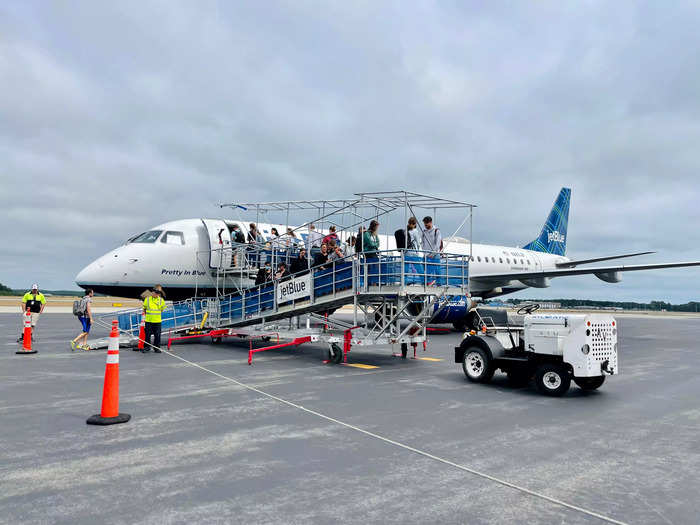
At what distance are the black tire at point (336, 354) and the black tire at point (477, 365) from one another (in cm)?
337

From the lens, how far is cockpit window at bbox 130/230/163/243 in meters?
17.4

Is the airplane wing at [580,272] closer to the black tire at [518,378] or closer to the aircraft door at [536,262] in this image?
the aircraft door at [536,262]

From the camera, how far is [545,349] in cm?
842

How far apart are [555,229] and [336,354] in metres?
30.8

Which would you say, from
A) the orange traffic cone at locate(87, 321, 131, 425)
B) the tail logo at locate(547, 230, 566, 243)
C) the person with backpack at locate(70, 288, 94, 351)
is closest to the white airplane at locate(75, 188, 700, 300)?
the person with backpack at locate(70, 288, 94, 351)

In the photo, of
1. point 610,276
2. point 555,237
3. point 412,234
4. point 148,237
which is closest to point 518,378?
point 412,234

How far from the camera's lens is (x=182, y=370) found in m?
10.4

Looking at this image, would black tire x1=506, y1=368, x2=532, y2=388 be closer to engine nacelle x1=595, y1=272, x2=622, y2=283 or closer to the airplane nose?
the airplane nose

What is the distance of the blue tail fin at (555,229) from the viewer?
122ft

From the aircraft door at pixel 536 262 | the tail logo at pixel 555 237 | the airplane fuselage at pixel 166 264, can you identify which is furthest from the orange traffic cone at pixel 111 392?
the tail logo at pixel 555 237

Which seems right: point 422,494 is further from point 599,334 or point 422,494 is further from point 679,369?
point 679,369

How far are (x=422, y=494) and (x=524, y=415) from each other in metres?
3.41

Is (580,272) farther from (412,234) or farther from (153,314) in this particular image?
(153,314)

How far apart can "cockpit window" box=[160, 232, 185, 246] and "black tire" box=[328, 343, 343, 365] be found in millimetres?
8379
